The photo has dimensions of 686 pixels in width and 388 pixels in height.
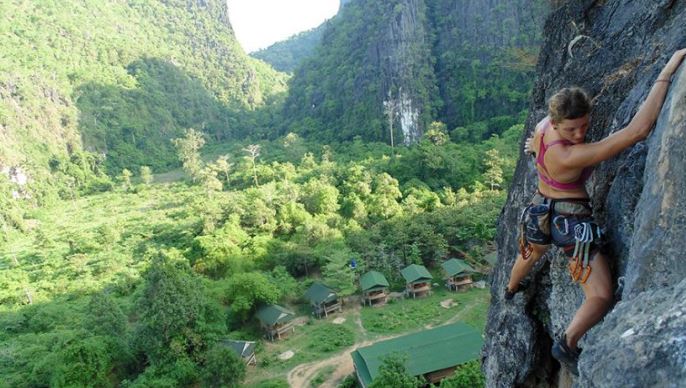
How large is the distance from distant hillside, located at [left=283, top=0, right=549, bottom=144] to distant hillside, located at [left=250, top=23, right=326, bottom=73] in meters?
86.9

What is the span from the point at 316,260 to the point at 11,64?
87265 millimetres

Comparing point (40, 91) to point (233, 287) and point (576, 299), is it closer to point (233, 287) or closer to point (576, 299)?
point (233, 287)

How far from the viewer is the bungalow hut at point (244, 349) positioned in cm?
1800

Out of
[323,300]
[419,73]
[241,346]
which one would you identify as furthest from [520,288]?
[419,73]

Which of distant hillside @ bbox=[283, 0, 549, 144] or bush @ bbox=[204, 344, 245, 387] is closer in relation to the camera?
bush @ bbox=[204, 344, 245, 387]

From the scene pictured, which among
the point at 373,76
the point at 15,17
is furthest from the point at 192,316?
the point at 15,17

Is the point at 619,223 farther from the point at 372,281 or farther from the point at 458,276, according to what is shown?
the point at 458,276

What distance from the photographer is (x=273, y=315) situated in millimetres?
20656

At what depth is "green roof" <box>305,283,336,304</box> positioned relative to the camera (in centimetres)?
2226

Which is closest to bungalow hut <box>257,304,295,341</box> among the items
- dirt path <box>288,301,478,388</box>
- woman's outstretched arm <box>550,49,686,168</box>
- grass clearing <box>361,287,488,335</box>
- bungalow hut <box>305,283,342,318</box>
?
bungalow hut <box>305,283,342,318</box>

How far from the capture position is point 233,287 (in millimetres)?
22094

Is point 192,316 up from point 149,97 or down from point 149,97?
down

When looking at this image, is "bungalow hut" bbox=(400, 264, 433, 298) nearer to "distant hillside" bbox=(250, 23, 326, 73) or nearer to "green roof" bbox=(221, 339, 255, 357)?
"green roof" bbox=(221, 339, 255, 357)

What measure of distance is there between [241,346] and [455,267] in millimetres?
11655
